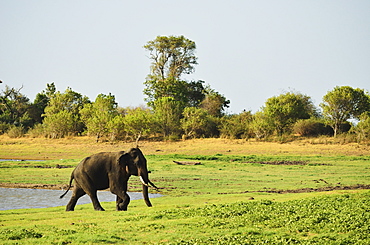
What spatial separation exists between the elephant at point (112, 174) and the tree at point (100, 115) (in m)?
36.9

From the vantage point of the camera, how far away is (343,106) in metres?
52.8

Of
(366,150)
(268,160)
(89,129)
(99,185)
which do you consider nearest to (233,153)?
(268,160)

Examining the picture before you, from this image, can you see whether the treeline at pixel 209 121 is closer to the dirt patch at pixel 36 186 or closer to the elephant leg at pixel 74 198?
the dirt patch at pixel 36 186

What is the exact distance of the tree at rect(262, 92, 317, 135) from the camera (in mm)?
52688

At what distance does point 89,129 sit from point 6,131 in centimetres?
1288

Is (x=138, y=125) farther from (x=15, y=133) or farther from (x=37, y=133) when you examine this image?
(x=15, y=133)

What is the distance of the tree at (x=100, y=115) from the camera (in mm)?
53781

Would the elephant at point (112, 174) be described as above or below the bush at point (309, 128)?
below

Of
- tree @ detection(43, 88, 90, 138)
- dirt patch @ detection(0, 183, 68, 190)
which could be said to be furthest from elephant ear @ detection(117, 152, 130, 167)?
tree @ detection(43, 88, 90, 138)

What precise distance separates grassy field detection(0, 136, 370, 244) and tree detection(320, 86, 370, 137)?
1030 centimetres

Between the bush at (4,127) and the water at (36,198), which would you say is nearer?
the water at (36,198)

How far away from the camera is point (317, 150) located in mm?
43281

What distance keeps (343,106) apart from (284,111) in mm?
6098

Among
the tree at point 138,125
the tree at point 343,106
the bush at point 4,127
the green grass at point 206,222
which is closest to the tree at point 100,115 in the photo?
the tree at point 138,125
